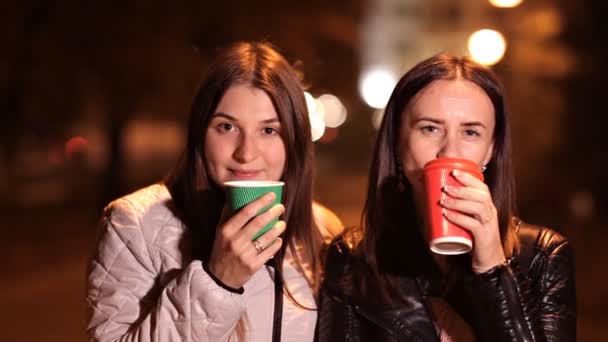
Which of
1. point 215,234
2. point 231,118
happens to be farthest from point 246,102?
point 215,234

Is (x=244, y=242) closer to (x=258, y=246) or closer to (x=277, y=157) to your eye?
(x=258, y=246)

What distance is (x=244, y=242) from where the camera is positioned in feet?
7.22

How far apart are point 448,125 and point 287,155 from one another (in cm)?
71

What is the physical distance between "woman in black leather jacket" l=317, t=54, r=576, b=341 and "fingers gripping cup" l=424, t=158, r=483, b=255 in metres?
0.07

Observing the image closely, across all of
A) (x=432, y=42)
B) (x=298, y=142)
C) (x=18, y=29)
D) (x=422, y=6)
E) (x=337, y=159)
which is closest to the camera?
(x=298, y=142)

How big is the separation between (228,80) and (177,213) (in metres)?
0.61

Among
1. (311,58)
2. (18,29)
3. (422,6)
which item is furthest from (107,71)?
(422,6)

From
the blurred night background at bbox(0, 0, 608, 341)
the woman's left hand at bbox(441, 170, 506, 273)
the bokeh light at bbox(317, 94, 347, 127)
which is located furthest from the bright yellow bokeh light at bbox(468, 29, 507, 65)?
the bokeh light at bbox(317, 94, 347, 127)

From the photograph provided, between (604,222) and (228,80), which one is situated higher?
(228,80)

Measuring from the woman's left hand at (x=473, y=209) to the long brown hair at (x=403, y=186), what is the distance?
392mm

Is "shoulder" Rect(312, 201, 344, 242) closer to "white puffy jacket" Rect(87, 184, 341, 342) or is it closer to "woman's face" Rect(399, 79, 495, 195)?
"white puffy jacket" Rect(87, 184, 341, 342)

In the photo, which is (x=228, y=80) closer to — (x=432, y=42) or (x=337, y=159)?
(x=337, y=159)

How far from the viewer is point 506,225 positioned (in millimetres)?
2646

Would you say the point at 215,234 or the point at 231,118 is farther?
the point at 231,118
